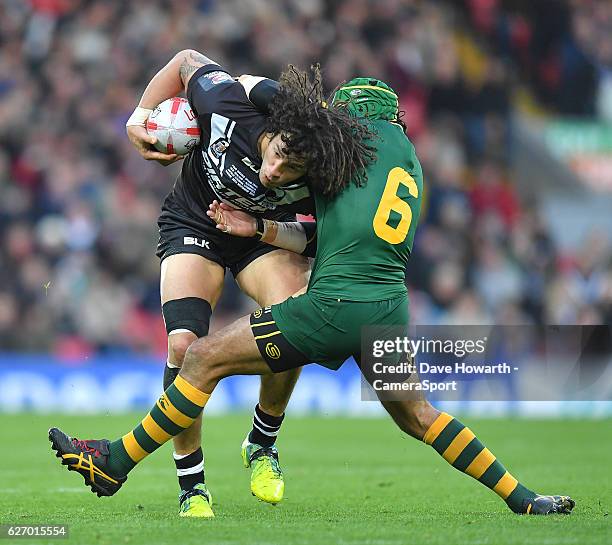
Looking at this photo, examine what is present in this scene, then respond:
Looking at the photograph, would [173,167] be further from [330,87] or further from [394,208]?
[394,208]

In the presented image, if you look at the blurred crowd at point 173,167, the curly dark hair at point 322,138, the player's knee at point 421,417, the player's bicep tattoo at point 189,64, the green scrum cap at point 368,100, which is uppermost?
the blurred crowd at point 173,167

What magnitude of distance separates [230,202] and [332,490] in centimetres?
219

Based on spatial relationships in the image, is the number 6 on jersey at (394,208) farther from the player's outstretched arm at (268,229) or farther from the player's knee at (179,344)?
the player's knee at (179,344)

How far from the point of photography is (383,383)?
5969 millimetres

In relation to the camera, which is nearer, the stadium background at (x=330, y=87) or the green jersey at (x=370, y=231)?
the green jersey at (x=370, y=231)

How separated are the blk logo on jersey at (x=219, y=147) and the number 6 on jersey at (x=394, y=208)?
38.9 inches

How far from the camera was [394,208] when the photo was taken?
5.95m

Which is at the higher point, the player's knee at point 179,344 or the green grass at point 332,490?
the player's knee at point 179,344

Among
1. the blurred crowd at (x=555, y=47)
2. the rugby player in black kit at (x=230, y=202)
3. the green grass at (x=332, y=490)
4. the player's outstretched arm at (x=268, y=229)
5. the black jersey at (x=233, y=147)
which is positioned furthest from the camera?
the blurred crowd at (x=555, y=47)

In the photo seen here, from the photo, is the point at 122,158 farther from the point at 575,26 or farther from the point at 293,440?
the point at 575,26

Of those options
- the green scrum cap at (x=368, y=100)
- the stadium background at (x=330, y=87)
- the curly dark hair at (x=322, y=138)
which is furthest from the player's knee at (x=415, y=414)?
the stadium background at (x=330, y=87)

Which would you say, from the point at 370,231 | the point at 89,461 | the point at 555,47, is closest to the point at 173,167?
the point at 555,47

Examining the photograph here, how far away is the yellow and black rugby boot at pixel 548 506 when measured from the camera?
6059mm

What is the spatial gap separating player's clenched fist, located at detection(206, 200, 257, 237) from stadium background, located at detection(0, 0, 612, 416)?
7810 millimetres
